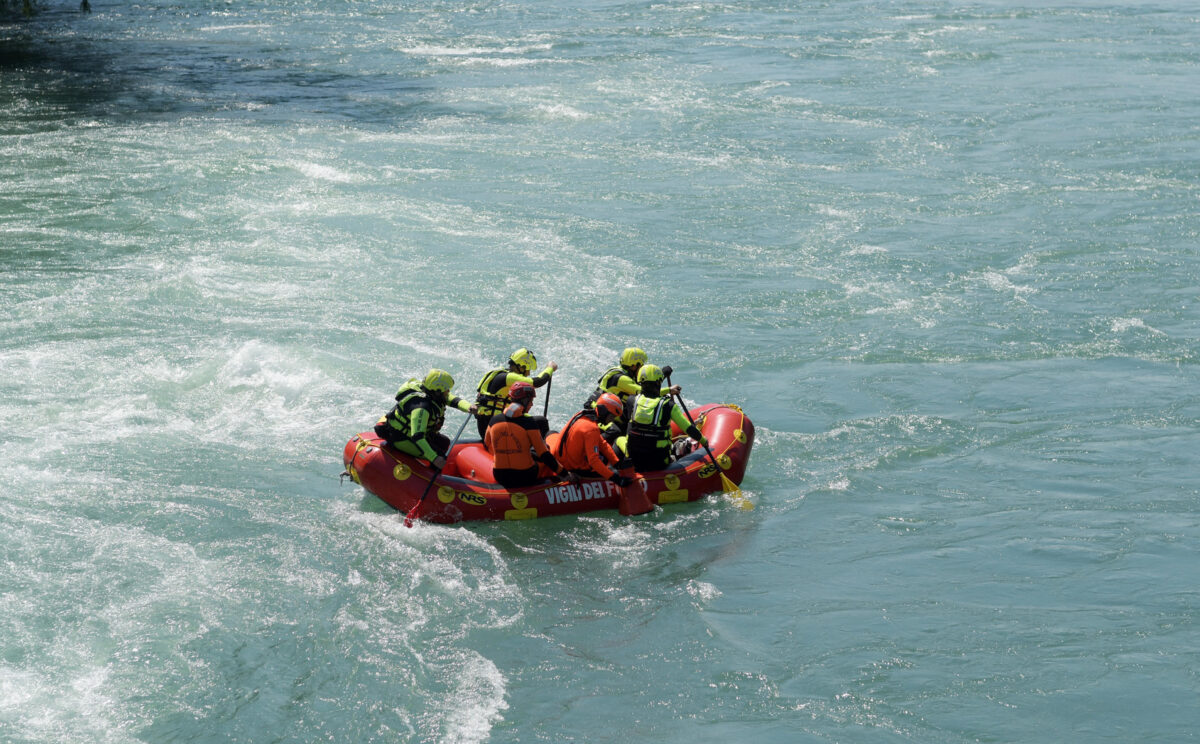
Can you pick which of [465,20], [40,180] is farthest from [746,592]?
[465,20]

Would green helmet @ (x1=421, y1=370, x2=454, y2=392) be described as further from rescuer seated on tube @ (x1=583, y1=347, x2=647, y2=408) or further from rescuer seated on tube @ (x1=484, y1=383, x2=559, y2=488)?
rescuer seated on tube @ (x1=583, y1=347, x2=647, y2=408)

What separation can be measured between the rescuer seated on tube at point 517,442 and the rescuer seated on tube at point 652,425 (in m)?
0.92

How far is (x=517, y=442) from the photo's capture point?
11.8 m

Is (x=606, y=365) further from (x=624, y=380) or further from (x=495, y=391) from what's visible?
(x=495, y=391)

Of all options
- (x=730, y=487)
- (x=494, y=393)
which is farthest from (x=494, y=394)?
(x=730, y=487)

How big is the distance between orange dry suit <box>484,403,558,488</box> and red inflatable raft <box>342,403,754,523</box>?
12cm

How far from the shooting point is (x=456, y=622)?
10320mm

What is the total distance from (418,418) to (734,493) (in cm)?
319

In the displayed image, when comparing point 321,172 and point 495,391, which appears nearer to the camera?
point 495,391

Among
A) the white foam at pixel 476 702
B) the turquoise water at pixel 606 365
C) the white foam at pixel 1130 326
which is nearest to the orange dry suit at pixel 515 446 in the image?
the turquoise water at pixel 606 365

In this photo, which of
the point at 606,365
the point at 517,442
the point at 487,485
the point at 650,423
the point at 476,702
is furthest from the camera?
the point at 606,365

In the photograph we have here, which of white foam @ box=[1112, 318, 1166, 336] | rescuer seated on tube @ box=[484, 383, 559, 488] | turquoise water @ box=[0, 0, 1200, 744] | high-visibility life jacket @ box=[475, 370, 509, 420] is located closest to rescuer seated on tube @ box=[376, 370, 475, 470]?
high-visibility life jacket @ box=[475, 370, 509, 420]

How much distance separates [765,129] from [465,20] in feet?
64.7

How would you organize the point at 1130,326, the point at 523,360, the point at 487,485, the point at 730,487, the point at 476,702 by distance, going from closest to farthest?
the point at 476,702
the point at 487,485
the point at 730,487
the point at 523,360
the point at 1130,326
